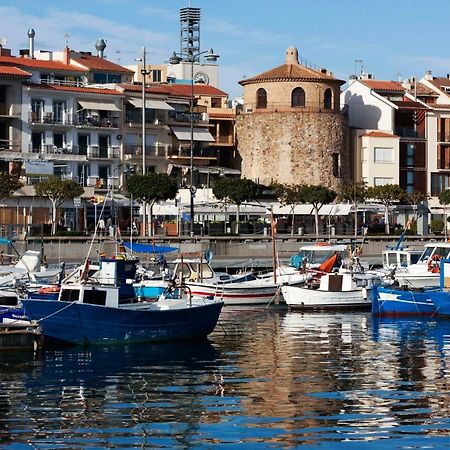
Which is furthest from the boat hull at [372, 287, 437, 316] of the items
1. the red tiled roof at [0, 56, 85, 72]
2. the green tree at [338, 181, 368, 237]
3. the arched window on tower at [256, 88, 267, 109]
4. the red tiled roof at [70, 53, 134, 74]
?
the arched window on tower at [256, 88, 267, 109]

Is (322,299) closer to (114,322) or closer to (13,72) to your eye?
(114,322)

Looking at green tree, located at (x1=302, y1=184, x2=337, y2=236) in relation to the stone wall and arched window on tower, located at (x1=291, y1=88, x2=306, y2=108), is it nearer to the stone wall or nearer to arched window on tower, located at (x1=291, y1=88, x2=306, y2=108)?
the stone wall

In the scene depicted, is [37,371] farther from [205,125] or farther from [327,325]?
[205,125]

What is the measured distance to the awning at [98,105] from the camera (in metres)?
84.3

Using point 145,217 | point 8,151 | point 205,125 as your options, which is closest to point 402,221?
point 205,125

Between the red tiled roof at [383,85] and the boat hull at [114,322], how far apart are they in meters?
66.8

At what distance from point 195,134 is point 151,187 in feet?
56.8

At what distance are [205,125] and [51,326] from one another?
60223mm

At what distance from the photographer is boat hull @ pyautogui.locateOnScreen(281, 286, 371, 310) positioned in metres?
48.5

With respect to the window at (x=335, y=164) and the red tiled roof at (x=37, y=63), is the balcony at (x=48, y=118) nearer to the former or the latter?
the red tiled roof at (x=37, y=63)

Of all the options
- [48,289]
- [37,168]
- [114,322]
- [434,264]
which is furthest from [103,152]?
[114,322]

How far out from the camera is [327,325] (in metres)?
43.7

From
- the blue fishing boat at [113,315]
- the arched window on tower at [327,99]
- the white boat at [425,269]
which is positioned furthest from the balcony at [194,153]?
the blue fishing boat at [113,315]

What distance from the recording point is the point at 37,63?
8600cm
